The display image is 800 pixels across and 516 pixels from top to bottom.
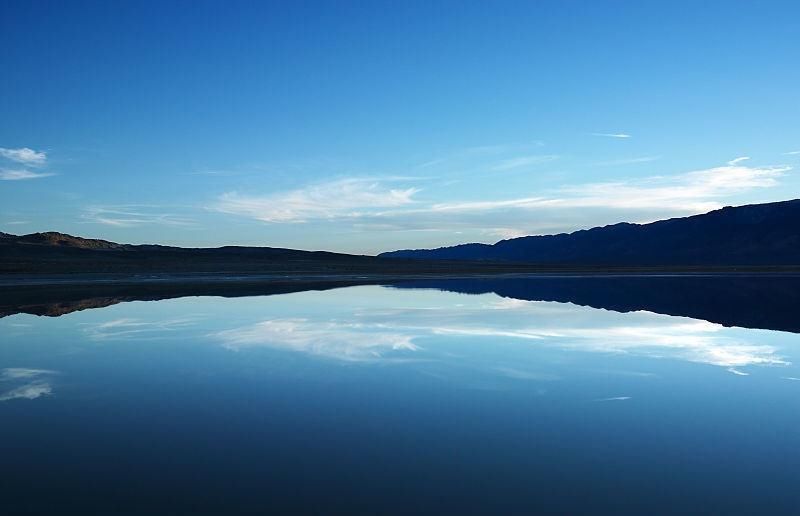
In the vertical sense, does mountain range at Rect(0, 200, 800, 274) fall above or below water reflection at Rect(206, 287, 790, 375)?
above

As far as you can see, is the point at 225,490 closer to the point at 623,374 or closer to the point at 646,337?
the point at 623,374

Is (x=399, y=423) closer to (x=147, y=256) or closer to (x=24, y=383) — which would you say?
(x=24, y=383)

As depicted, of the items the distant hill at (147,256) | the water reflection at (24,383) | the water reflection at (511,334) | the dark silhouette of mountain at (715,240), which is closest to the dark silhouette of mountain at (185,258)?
the distant hill at (147,256)

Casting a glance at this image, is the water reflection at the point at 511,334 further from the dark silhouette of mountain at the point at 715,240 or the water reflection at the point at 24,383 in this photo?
the dark silhouette of mountain at the point at 715,240

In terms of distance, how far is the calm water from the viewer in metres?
4.96

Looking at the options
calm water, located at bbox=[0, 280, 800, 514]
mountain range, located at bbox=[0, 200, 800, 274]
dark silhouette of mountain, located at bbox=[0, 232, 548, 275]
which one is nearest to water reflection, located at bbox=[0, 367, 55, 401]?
calm water, located at bbox=[0, 280, 800, 514]

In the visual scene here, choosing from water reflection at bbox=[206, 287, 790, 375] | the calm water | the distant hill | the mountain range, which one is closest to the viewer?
the calm water

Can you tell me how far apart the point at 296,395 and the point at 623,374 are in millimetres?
5254

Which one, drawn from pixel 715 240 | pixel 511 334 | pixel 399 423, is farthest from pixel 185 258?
pixel 715 240

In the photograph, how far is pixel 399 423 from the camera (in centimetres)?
707

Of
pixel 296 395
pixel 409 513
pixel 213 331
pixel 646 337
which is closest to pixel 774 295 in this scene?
pixel 646 337

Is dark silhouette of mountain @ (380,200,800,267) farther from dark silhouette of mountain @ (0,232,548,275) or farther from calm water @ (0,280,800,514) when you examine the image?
calm water @ (0,280,800,514)

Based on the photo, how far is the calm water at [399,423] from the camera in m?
4.96

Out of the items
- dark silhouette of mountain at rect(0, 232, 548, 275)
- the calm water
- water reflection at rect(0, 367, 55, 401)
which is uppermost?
dark silhouette of mountain at rect(0, 232, 548, 275)
